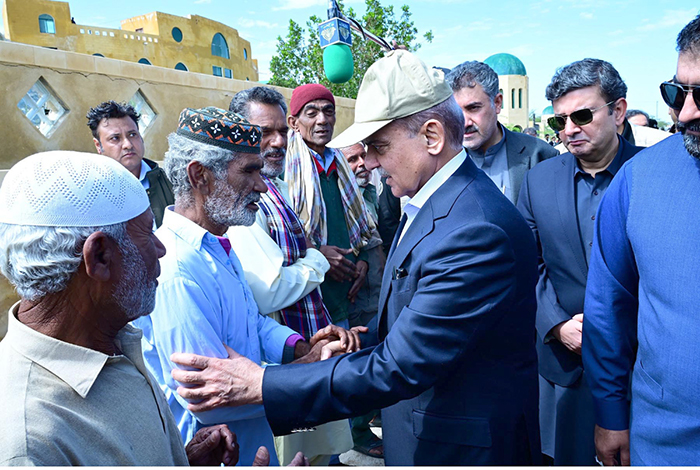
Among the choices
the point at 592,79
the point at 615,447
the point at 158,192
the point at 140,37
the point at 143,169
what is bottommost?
the point at 615,447

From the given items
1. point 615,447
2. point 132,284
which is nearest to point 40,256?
point 132,284

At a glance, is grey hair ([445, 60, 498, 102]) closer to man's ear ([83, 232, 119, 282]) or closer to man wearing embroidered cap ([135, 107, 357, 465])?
man wearing embroidered cap ([135, 107, 357, 465])

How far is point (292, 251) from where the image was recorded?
9.36 ft

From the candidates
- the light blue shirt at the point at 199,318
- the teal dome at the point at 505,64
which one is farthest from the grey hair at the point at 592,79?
the teal dome at the point at 505,64

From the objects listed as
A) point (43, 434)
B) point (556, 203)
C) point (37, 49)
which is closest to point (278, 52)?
point (37, 49)

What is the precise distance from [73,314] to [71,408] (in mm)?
234

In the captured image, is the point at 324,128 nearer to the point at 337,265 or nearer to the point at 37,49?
the point at 337,265

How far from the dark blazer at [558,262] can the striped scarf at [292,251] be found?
1.27m

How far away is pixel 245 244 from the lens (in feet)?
8.48

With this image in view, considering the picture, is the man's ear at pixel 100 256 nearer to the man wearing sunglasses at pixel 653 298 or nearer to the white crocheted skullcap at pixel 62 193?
the white crocheted skullcap at pixel 62 193

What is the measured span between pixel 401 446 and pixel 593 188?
1825 millimetres

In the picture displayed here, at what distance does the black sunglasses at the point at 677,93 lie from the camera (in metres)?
1.56

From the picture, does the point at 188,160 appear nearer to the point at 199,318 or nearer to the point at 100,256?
the point at 199,318

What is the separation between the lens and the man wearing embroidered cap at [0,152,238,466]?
1.10 metres
